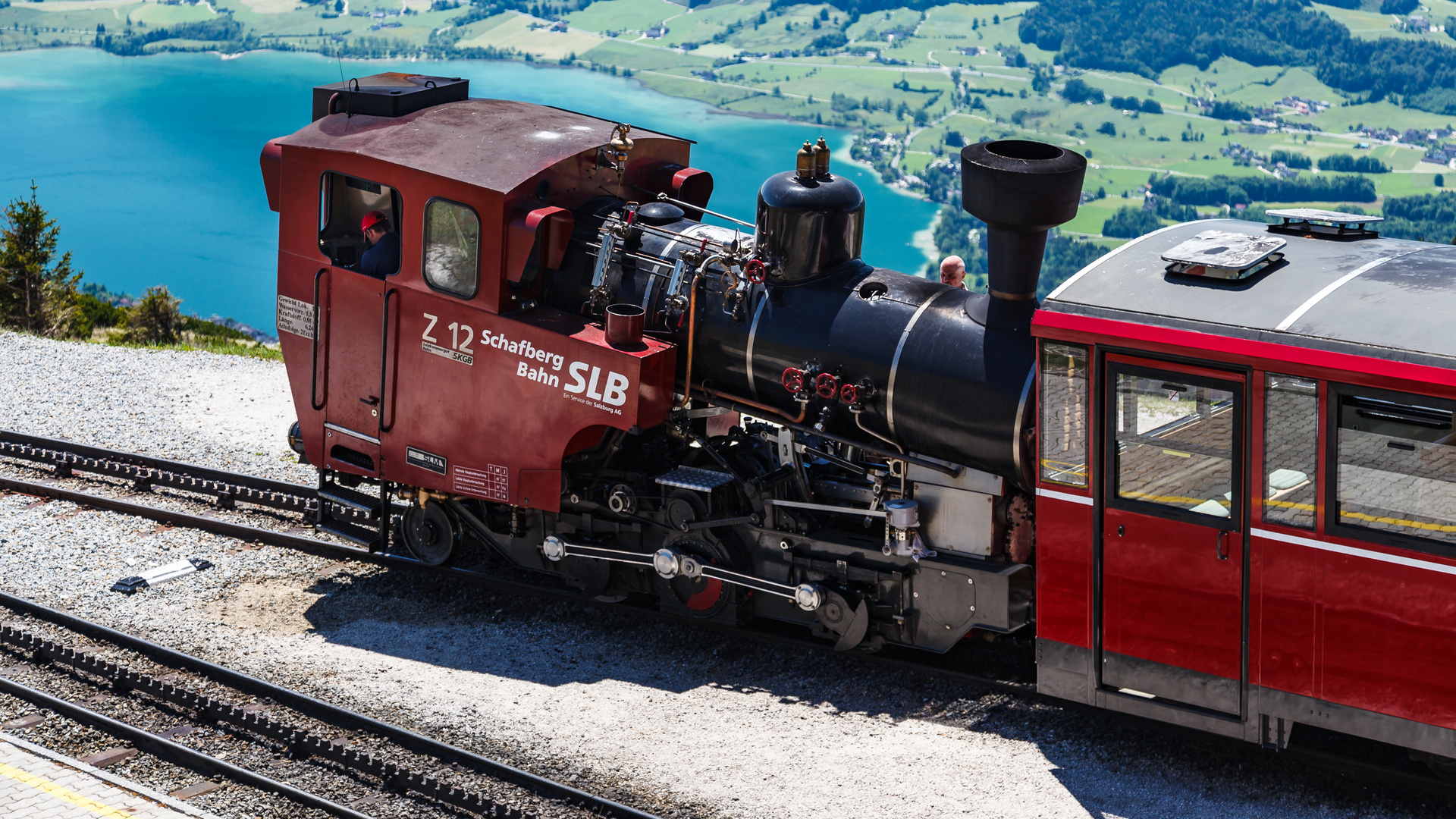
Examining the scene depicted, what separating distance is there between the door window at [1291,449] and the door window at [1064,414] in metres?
1.05

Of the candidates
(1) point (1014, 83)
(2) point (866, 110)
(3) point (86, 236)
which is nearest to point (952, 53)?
(1) point (1014, 83)

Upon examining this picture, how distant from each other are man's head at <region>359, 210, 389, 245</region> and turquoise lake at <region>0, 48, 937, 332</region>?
6714cm

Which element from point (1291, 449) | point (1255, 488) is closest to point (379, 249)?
point (1255, 488)

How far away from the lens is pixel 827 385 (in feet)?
29.6

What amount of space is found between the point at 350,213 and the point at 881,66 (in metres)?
126

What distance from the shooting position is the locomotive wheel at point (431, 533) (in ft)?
36.9

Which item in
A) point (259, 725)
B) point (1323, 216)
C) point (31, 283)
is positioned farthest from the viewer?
point (31, 283)

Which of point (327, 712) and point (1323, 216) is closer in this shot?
point (1323, 216)

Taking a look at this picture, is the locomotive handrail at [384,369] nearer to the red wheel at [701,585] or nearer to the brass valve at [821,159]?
the red wheel at [701,585]

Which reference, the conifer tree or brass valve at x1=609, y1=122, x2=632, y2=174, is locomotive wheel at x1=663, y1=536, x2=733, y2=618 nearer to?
brass valve at x1=609, y1=122, x2=632, y2=174

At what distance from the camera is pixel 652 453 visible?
34.3ft

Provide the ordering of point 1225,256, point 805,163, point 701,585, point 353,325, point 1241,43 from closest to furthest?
1. point 1225,256
2. point 805,163
3. point 701,585
4. point 353,325
5. point 1241,43

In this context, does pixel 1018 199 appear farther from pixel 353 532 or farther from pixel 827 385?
pixel 353 532

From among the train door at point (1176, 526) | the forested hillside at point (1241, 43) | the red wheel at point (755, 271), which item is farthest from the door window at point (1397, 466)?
the forested hillside at point (1241, 43)
